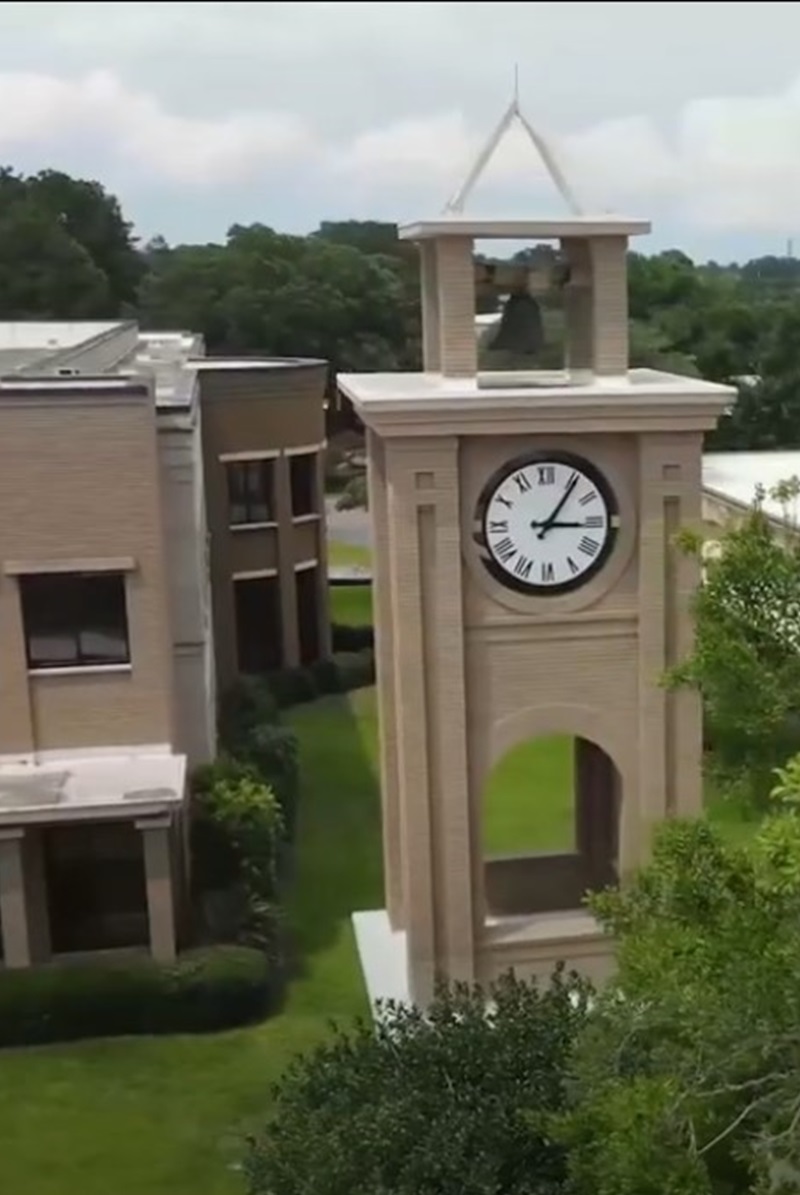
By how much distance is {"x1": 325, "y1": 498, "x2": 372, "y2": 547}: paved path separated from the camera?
21.4 meters

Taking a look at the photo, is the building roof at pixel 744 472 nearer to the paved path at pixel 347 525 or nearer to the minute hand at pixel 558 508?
the minute hand at pixel 558 508

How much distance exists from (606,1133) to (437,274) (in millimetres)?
5889

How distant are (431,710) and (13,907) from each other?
12.6 ft

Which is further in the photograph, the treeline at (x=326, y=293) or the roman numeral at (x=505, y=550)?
the treeline at (x=326, y=293)

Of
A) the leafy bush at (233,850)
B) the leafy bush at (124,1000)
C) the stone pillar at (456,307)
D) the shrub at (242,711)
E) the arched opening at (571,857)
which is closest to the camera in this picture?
the stone pillar at (456,307)

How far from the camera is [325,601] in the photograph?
2141 centimetres

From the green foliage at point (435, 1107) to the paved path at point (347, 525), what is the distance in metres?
13.5

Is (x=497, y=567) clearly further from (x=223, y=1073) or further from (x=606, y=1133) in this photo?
(x=606, y=1133)

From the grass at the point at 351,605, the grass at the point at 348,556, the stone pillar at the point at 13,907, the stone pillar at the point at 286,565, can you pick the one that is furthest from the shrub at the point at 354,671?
the stone pillar at the point at 13,907

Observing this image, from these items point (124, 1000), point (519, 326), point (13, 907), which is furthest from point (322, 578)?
point (519, 326)

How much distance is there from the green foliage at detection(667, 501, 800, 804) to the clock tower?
318 centimetres

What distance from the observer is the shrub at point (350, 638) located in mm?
22234

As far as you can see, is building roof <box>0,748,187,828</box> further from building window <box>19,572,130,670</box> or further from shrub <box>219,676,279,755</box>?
shrub <box>219,676,279,755</box>

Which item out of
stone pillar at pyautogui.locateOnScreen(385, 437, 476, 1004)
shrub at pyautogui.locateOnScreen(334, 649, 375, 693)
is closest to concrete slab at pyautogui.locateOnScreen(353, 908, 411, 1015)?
stone pillar at pyautogui.locateOnScreen(385, 437, 476, 1004)
